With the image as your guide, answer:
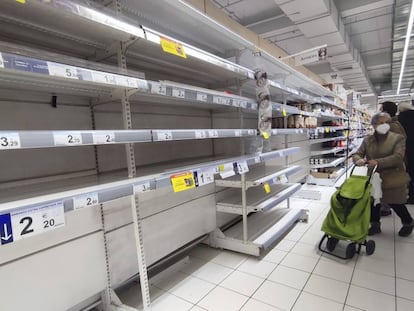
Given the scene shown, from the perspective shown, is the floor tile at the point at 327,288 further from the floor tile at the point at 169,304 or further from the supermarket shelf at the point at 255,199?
the floor tile at the point at 169,304

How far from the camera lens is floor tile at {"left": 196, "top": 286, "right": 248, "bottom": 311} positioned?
1.76 meters

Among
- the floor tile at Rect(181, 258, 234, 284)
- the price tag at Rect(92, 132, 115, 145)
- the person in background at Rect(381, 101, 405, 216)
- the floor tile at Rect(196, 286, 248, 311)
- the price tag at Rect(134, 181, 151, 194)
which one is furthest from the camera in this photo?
the person in background at Rect(381, 101, 405, 216)

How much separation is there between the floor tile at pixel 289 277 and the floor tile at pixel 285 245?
0.38 m

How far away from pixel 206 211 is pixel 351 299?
4.58ft

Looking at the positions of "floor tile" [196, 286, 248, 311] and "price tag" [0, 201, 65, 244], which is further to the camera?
"floor tile" [196, 286, 248, 311]

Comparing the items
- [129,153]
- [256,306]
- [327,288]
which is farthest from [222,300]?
[129,153]

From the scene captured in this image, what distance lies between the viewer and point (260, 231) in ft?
8.94

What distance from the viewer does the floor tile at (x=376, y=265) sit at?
213 cm

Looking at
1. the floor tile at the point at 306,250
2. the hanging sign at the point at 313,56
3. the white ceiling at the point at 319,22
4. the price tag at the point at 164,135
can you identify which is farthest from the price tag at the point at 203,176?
the hanging sign at the point at 313,56

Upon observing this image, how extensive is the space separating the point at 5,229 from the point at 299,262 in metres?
2.28

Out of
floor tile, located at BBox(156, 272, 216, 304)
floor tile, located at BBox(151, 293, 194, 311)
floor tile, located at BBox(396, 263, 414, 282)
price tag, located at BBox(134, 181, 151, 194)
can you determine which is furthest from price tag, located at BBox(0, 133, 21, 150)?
floor tile, located at BBox(396, 263, 414, 282)

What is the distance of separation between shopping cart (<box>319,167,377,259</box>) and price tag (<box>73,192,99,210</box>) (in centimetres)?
215

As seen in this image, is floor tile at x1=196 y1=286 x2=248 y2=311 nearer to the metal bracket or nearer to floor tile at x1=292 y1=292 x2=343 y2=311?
floor tile at x1=292 y1=292 x2=343 y2=311

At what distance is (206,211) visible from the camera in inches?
103
